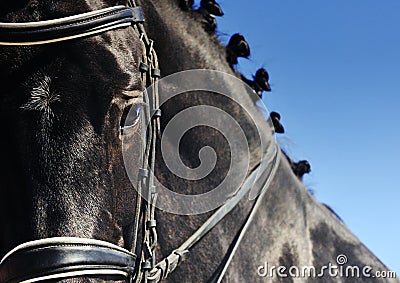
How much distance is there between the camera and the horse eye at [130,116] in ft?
9.82

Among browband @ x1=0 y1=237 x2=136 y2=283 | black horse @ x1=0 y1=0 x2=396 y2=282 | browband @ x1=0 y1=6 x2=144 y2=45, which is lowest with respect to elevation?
browband @ x1=0 y1=237 x2=136 y2=283

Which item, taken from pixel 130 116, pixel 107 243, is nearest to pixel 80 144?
pixel 130 116

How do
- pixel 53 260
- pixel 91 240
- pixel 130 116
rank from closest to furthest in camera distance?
pixel 53 260, pixel 91 240, pixel 130 116

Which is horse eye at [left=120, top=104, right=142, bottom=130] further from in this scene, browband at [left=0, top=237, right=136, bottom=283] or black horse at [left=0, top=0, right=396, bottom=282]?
browband at [left=0, top=237, right=136, bottom=283]

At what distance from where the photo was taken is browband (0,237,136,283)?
8.59 ft

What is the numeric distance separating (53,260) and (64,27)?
3.37 feet

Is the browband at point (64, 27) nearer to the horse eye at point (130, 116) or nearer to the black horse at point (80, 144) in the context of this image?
the black horse at point (80, 144)

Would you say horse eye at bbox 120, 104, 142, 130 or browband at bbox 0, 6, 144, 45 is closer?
browband at bbox 0, 6, 144, 45

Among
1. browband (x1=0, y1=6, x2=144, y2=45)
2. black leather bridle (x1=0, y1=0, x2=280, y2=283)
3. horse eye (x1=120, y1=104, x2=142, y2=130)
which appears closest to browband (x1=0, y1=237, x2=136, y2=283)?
black leather bridle (x1=0, y1=0, x2=280, y2=283)

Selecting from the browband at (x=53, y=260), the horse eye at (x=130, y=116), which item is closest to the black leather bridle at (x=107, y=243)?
the browband at (x=53, y=260)

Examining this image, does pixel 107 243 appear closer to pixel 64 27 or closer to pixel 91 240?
pixel 91 240

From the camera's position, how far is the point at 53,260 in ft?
8.64

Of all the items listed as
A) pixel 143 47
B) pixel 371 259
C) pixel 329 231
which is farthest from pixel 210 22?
pixel 371 259

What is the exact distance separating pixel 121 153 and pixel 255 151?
4.47 ft
